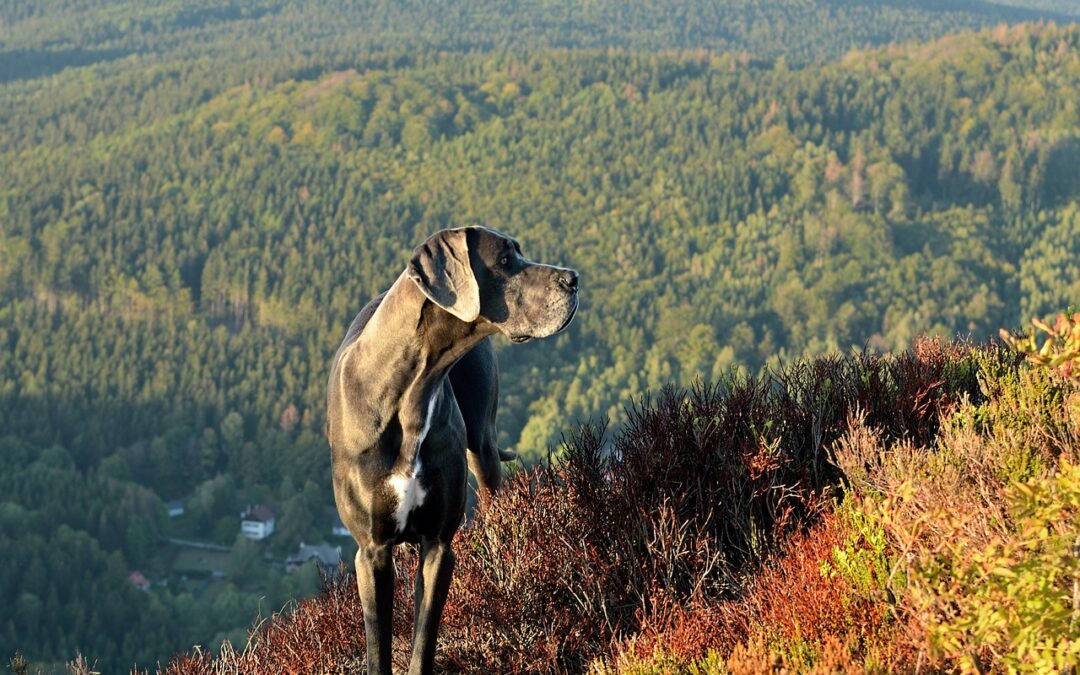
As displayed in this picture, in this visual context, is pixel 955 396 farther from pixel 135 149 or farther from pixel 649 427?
pixel 135 149

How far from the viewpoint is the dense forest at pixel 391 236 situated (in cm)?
8088

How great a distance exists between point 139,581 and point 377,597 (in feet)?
234

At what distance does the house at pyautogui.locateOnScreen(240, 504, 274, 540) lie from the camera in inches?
3196

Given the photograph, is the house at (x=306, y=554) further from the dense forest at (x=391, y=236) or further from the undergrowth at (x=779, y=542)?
the undergrowth at (x=779, y=542)

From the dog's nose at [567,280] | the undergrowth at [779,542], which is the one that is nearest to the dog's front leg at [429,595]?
the undergrowth at [779,542]

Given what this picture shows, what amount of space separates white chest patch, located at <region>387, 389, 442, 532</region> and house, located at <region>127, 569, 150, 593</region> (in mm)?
69381

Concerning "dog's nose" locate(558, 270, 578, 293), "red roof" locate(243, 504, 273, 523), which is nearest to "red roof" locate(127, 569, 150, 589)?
"red roof" locate(243, 504, 273, 523)

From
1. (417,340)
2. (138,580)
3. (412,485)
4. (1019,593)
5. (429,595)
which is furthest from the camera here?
(138,580)

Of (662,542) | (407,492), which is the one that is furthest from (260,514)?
(407,492)

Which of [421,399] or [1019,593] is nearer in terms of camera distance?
[1019,593]

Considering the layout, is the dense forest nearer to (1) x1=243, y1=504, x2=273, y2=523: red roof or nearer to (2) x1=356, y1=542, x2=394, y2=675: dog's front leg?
(1) x1=243, y1=504, x2=273, y2=523: red roof

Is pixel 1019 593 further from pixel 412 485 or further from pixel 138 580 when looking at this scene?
pixel 138 580

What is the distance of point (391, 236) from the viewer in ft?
384

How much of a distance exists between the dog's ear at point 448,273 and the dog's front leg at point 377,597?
100 centimetres
